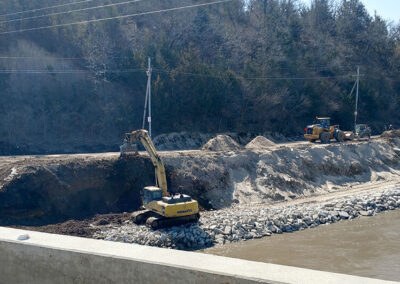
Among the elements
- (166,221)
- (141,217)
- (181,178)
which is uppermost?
(181,178)

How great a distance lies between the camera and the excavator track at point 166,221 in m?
16.0

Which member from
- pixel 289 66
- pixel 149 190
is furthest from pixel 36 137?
pixel 289 66

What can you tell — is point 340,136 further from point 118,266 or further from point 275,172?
point 118,266

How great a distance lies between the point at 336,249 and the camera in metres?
15.7

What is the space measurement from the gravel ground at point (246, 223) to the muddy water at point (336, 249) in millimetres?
Answer: 497

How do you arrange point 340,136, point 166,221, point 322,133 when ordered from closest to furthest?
point 166,221, point 322,133, point 340,136

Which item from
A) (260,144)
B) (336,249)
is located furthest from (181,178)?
(336,249)

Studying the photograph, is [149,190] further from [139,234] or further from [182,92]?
[182,92]

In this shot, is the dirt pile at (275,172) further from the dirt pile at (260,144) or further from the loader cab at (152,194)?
the loader cab at (152,194)

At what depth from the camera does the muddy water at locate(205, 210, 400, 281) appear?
13812 millimetres

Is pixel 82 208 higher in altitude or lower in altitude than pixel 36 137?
lower

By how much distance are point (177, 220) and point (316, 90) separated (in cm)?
3386

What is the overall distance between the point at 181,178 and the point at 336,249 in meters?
9.64

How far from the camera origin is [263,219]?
18.1 m
